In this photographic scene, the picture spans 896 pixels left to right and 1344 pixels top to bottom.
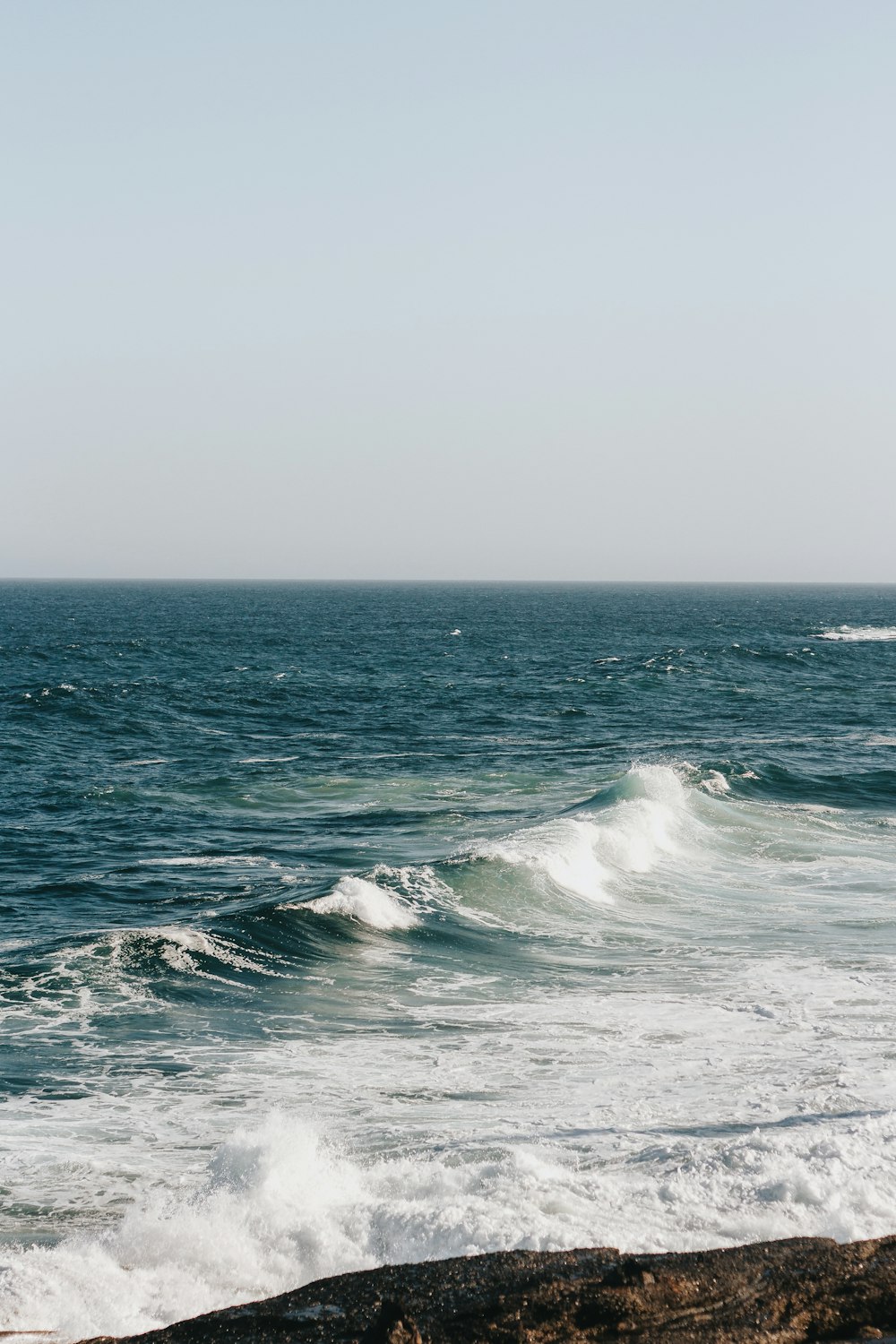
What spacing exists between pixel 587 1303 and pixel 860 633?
10834cm

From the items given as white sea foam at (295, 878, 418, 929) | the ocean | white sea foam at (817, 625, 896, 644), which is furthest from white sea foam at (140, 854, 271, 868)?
white sea foam at (817, 625, 896, 644)

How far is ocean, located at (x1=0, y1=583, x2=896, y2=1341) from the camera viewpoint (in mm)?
9031

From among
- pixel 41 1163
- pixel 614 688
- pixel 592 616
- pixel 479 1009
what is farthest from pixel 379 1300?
pixel 592 616

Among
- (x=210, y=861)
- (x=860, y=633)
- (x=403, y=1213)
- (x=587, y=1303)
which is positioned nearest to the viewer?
(x=587, y=1303)

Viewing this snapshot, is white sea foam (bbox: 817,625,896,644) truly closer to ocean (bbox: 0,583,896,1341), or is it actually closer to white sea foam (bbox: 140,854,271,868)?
ocean (bbox: 0,583,896,1341)

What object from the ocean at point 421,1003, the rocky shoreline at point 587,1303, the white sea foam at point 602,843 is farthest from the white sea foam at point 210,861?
the rocky shoreline at point 587,1303

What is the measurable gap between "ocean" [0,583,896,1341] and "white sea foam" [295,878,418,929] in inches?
2.6

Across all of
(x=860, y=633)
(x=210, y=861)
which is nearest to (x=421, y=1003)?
(x=210, y=861)

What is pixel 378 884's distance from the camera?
20938 mm

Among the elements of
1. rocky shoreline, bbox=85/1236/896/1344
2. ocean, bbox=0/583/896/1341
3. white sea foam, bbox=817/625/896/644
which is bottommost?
ocean, bbox=0/583/896/1341

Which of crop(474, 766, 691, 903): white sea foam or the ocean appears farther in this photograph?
crop(474, 766, 691, 903): white sea foam

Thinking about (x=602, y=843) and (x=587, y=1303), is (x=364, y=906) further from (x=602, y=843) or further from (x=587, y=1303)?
(x=587, y=1303)

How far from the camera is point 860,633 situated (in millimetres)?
107500

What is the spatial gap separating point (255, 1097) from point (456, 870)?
1015cm
